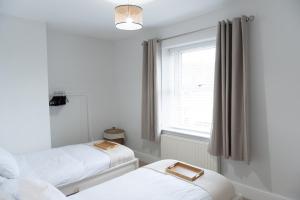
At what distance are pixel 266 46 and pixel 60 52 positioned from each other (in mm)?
3186

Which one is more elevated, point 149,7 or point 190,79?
point 149,7

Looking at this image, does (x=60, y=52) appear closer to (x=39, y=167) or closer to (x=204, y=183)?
(x=39, y=167)

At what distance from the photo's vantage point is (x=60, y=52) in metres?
3.54

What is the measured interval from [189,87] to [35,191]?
98.1 inches

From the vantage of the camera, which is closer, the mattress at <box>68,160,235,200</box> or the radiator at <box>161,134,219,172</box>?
the mattress at <box>68,160,235,200</box>

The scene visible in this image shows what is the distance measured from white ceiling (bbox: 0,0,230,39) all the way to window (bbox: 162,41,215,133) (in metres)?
0.55

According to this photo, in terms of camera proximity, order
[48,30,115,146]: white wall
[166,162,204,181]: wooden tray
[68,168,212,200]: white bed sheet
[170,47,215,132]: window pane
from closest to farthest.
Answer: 1. [68,168,212,200]: white bed sheet
2. [166,162,204,181]: wooden tray
3. [170,47,215,132]: window pane
4. [48,30,115,146]: white wall

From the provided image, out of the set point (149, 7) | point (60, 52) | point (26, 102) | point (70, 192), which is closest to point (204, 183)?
point (70, 192)

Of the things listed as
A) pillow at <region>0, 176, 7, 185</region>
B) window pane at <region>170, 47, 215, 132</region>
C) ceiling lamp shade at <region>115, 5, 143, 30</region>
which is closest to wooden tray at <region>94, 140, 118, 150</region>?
window pane at <region>170, 47, 215, 132</region>

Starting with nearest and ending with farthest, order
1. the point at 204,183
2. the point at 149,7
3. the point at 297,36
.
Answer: the point at 204,183 < the point at 297,36 < the point at 149,7

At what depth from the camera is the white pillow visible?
4.51 feet

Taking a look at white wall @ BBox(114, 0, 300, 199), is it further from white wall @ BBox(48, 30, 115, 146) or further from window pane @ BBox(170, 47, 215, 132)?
white wall @ BBox(48, 30, 115, 146)

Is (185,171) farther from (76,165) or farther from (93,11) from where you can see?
(93,11)

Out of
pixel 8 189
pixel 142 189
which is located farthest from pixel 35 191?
pixel 142 189
